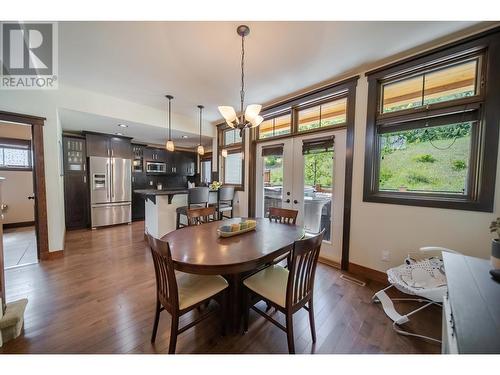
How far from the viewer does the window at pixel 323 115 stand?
273 centimetres

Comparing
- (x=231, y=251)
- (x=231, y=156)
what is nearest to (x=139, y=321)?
(x=231, y=251)

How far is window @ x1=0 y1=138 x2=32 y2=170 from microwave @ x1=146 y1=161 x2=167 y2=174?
8.27 ft

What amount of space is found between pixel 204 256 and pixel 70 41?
2.48 m

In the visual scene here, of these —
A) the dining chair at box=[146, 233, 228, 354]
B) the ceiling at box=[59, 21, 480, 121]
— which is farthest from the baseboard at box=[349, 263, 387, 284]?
the ceiling at box=[59, 21, 480, 121]

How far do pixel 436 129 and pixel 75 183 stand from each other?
652 cm

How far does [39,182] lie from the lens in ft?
8.98

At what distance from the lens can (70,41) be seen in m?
1.87

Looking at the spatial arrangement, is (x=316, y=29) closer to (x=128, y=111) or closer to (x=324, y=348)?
(x=324, y=348)

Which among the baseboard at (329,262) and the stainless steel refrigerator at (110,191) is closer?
the baseboard at (329,262)

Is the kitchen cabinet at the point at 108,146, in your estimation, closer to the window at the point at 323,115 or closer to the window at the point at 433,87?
the window at the point at 323,115

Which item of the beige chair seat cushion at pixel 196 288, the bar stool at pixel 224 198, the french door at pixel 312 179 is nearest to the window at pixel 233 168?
the bar stool at pixel 224 198

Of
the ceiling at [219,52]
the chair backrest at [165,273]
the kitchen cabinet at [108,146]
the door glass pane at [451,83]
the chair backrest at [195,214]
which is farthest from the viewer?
the kitchen cabinet at [108,146]

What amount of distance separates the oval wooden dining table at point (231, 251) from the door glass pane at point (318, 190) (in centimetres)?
112

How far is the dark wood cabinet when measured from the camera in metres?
4.25
